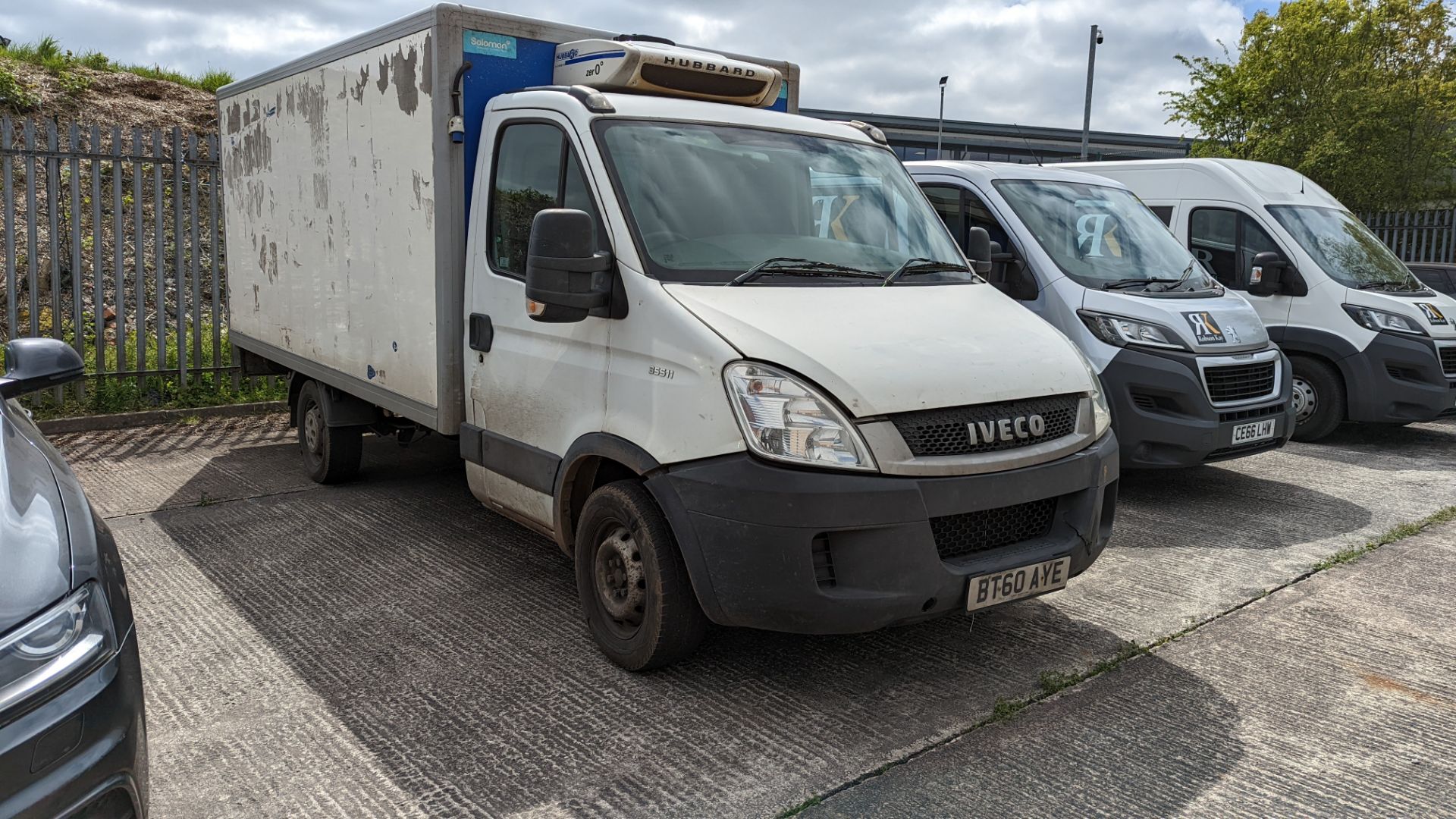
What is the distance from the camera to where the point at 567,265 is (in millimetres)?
3879

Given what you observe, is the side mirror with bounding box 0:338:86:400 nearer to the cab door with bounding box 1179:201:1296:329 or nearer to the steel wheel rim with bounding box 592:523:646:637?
the steel wheel rim with bounding box 592:523:646:637

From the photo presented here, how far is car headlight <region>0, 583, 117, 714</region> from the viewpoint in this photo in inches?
85.0

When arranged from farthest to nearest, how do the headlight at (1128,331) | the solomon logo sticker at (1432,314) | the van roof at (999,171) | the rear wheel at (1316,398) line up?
the rear wheel at (1316,398), the solomon logo sticker at (1432,314), the van roof at (999,171), the headlight at (1128,331)

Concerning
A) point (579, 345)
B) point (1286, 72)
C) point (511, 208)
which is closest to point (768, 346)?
point (579, 345)

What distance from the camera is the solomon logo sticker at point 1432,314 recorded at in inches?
340

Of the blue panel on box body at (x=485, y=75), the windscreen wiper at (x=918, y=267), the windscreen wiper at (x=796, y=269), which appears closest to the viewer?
the windscreen wiper at (x=796, y=269)

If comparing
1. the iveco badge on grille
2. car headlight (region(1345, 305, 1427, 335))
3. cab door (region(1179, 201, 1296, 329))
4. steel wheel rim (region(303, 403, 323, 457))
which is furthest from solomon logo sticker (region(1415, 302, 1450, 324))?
steel wheel rim (region(303, 403, 323, 457))

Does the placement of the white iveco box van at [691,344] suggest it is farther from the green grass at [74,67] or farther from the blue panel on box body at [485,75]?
the green grass at [74,67]

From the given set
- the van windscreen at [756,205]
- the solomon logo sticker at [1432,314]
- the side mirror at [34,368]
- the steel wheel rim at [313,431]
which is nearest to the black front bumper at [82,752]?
the side mirror at [34,368]

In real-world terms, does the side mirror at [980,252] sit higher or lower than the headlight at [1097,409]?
higher

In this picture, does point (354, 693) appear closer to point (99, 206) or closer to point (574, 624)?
point (574, 624)

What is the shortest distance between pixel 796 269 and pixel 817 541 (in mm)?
1161

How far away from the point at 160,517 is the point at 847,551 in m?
4.67

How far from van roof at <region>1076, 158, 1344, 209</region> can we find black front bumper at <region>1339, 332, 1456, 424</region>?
4.94 ft
